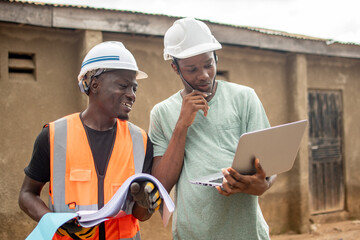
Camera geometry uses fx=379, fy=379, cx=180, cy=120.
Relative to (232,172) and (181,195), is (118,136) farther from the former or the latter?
(232,172)

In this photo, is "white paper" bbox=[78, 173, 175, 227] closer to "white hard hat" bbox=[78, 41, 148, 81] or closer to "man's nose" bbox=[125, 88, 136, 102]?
"man's nose" bbox=[125, 88, 136, 102]

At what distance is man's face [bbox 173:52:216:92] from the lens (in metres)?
1.94

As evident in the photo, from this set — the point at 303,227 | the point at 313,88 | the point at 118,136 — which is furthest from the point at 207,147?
the point at 313,88

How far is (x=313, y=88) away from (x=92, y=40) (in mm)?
4297

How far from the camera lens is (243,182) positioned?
167 centimetres

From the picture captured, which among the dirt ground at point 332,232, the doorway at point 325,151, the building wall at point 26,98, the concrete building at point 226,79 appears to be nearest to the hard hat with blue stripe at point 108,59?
the concrete building at point 226,79

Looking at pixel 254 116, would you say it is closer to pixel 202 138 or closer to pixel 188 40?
pixel 202 138

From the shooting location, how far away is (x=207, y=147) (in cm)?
190

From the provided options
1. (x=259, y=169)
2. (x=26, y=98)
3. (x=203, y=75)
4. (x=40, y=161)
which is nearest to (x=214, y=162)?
(x=259, y=169)

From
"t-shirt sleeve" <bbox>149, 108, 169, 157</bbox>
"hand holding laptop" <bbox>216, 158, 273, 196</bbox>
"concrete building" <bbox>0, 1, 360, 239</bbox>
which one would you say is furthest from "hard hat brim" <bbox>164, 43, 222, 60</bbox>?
"concrete building" <bbox>0, 1, 360, 239</bbox>

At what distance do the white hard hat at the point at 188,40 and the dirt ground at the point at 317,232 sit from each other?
11.6 feet

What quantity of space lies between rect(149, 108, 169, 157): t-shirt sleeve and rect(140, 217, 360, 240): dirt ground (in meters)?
3.27

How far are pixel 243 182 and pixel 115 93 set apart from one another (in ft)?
2.45

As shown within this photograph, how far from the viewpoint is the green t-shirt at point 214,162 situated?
6.04ft
